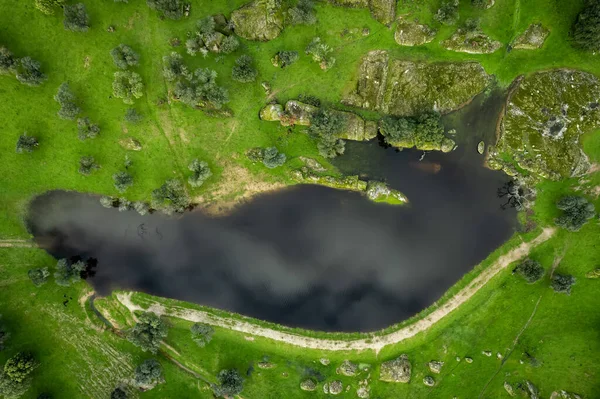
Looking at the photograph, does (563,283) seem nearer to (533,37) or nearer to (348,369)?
(348,369)

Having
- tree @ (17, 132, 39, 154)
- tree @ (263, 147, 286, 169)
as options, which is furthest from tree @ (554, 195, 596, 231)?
tree @ (17, 132, 39, 154)

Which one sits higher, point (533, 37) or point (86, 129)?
point (533, 37)

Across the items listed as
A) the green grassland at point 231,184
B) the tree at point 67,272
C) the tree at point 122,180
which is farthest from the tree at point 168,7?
the tree at point 67,272

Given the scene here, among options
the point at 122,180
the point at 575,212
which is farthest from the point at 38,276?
the point at 575,212

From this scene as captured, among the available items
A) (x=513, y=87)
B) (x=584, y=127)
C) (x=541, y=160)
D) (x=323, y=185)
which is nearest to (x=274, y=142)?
(x=323, y=185)

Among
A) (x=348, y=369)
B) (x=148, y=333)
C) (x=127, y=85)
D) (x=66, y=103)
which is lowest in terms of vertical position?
(x=348, y=369)

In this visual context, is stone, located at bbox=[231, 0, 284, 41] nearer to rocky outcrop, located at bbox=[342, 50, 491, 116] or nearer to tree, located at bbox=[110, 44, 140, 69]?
rocky outcrop, located at bbox=[342, 50, 491, 116]

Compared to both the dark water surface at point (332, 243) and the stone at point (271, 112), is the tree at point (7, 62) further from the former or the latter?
the stone at point (271, 112)
